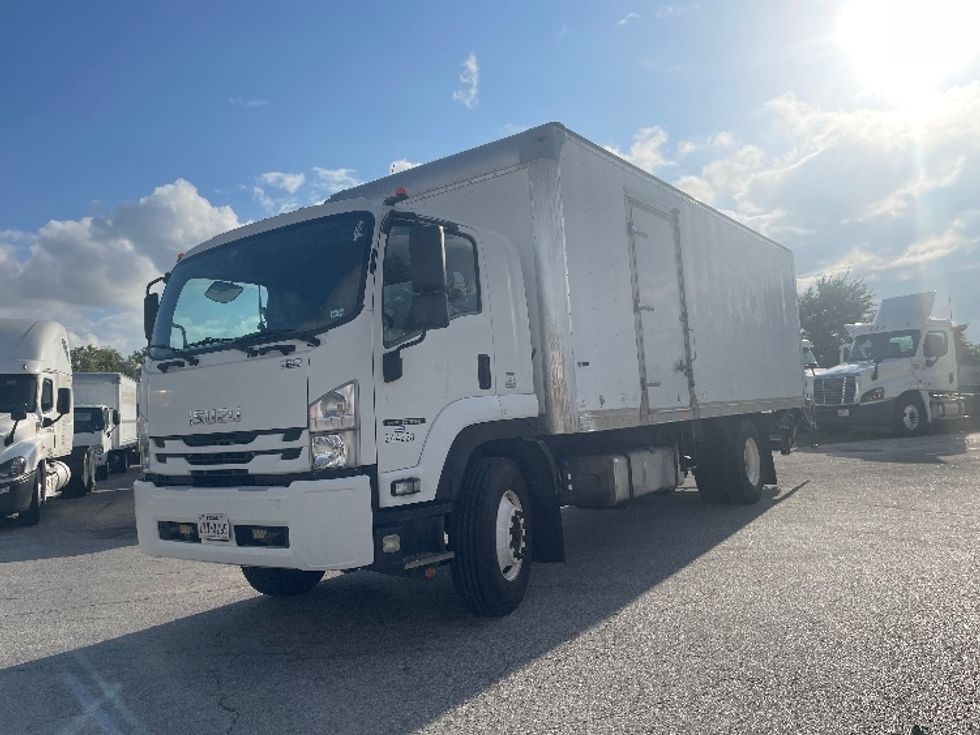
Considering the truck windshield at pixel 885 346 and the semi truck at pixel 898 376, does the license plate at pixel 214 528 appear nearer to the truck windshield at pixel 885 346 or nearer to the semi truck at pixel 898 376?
the semi truck at pixel 898 376

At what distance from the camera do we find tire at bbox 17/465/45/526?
493 inches

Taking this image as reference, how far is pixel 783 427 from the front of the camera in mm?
12266

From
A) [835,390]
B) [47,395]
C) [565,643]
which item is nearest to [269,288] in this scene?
[565,643]

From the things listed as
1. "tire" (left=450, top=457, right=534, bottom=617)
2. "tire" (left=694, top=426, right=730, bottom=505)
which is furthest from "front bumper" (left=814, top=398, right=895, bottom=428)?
"tire" (left=450, top=457, right=534, bottom=617)

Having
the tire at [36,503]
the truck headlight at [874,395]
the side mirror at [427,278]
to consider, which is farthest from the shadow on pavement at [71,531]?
the truck headlight at [874,395]

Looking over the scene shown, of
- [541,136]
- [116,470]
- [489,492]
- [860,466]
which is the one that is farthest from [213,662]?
[116,470]

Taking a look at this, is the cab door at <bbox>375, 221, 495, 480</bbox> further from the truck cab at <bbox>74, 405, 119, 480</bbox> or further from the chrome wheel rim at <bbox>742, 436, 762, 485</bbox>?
the truck cab at <bbox>74, 405, 119, 480</bbox>

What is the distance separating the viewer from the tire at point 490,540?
203 inches

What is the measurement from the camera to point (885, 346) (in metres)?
20.7

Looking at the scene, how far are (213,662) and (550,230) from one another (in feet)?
12.7

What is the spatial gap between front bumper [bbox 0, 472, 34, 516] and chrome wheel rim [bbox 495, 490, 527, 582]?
956 cm

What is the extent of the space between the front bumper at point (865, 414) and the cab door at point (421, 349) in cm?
1640

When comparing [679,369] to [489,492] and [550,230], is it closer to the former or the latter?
[550,230]

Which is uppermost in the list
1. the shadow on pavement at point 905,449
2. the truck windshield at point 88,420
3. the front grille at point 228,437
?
the truck windshield at point 88,420
